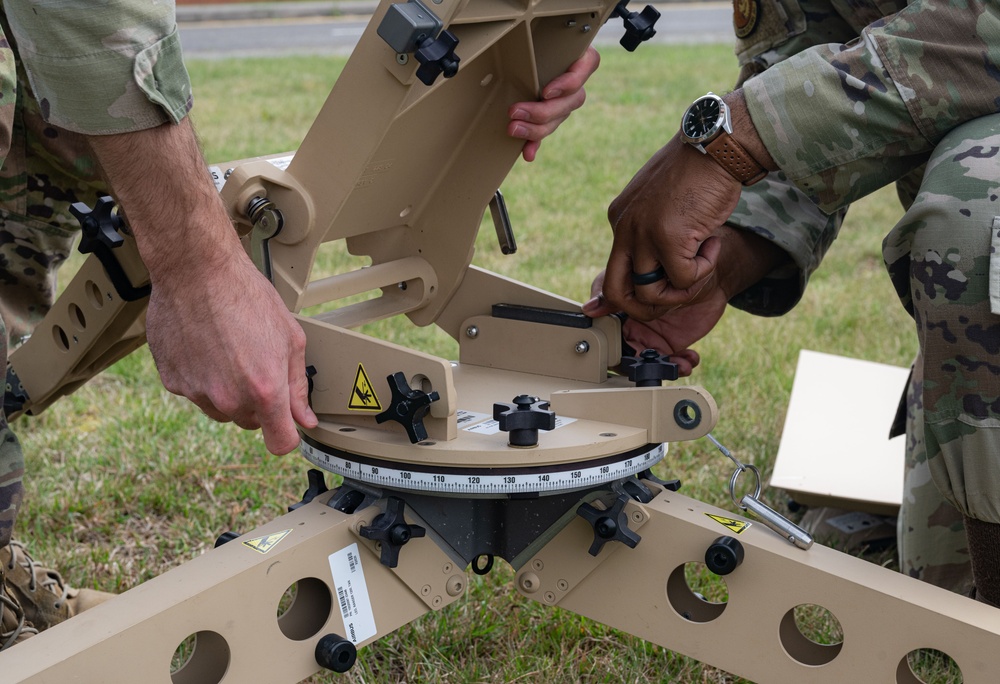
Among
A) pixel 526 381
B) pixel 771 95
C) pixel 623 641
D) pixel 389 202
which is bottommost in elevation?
pixel 623 641

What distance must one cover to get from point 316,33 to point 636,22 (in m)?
13.8

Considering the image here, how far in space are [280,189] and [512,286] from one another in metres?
0.51

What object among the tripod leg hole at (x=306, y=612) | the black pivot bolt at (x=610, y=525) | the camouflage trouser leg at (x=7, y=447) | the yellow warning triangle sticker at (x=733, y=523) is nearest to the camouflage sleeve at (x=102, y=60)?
the camouflage trouser leg at (x=7, y=447)

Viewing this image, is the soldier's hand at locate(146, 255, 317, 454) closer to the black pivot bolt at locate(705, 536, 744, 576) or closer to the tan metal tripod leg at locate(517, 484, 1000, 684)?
the tan metal tripod leg at locate(517, 484, 1000, 684)

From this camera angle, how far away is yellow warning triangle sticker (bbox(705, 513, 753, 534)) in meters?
1.58

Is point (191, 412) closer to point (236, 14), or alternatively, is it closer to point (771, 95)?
point (771, 95)

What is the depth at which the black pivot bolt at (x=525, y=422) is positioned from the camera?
151cm

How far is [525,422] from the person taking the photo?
1.52 meters

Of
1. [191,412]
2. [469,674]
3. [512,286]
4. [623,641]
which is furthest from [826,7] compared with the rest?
[191,412]

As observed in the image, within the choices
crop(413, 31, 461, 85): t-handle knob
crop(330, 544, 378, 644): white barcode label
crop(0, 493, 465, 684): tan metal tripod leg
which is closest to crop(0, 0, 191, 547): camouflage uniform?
crop(413, 31, 461, 85): t-handle knob

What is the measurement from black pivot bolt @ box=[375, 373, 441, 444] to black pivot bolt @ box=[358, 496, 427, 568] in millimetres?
116

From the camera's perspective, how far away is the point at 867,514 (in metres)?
2.52

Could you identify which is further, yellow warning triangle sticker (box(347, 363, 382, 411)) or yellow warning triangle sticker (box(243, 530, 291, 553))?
yellow warning triangle sticker (box(347, 363, 382, 411))

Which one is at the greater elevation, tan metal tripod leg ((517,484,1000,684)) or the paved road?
tan metal tripod leg ((517,484,1000,684))
